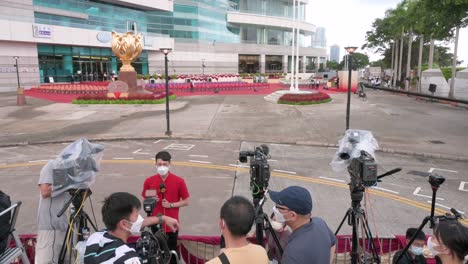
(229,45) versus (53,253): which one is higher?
(229,45)

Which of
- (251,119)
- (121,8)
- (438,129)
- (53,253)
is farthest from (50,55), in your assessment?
(53,253)

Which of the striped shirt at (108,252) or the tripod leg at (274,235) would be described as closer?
the striped shirt at (108,252)

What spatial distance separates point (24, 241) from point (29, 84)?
42.5 m

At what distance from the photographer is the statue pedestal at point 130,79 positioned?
30.1 m

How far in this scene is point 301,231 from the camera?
3.27 m

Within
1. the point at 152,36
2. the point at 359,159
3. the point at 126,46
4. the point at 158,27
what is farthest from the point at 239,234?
the point at 158,27

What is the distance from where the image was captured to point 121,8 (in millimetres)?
56125

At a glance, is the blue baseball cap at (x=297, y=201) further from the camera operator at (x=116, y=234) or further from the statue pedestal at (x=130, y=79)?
the statue pedestal at (x=130, y=79)

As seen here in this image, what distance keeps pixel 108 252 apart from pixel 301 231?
1635 millimetres

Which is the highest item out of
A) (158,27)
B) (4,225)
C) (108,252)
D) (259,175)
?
(158,27)

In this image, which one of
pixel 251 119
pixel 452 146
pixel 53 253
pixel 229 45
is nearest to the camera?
pixel 53 253

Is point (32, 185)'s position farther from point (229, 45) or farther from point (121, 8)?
point (229, 45)

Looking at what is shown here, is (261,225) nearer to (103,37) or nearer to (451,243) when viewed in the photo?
(451,243)

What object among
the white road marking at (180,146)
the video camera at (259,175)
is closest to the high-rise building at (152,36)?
the white road marking at (180,146)
